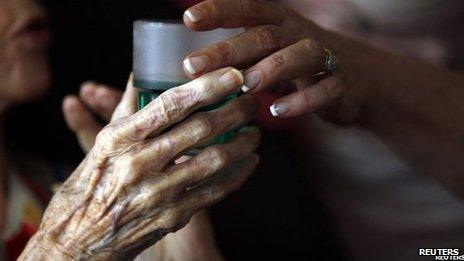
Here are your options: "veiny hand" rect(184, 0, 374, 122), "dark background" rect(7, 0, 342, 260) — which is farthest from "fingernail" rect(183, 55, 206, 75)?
"dark background" rect(7, 0, 342, 260)

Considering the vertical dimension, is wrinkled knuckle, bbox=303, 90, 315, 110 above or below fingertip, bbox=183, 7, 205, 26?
below

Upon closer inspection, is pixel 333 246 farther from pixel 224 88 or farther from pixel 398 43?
pixel 224 88

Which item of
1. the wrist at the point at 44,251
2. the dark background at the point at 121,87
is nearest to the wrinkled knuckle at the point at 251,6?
the wrist at the point at 44,251

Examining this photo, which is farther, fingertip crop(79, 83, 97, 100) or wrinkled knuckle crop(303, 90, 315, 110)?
fingertip crop(79, 83, 97, 100)

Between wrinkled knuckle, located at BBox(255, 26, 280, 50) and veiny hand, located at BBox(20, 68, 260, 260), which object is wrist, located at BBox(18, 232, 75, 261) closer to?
veiny hand, located at BBox(20, 68, 260, 260)

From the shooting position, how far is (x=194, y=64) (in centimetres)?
79

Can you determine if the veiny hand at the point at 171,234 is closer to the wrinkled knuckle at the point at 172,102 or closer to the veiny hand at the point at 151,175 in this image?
the veiny hand at the point at 151,175

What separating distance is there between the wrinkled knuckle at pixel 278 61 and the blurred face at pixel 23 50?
0.67m

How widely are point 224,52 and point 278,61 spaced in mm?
72

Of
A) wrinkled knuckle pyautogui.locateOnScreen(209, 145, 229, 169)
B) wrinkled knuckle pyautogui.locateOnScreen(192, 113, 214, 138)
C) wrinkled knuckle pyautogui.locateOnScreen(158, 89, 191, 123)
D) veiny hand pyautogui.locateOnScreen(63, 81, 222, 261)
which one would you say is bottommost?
veiny hand pyautogui.locateOnScreen(63, 81, 222, 261)

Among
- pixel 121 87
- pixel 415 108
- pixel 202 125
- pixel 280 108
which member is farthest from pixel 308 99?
pixel 121 87

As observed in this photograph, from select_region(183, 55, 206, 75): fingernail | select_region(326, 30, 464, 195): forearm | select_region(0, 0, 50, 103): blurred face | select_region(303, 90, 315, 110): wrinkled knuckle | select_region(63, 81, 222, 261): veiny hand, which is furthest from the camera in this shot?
select_region(0, 0, 50, 103): blurred face

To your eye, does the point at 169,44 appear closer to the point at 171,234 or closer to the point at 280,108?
the point at 280,108

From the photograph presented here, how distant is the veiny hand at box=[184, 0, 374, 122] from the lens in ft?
2.65
